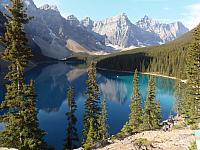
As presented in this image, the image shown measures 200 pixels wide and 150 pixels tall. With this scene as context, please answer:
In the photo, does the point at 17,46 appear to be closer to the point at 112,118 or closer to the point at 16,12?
the point at 16,12

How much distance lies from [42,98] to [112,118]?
5640 cm

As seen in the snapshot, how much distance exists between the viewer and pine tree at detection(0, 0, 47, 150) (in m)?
34.1

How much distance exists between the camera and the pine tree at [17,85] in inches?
1342

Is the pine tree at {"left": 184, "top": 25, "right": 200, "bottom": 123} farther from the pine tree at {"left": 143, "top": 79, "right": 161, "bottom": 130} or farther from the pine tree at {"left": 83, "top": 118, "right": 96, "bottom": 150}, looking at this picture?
the pine tree at {"left": 83, "top": 118, "right": 96, "bottom": 150}

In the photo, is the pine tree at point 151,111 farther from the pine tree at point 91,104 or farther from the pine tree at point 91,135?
the pine tree at point 91,135

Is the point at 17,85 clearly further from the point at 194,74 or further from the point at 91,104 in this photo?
the point at 194,74

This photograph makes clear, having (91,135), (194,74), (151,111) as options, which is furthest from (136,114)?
(194,74)

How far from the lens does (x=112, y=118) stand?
112 m

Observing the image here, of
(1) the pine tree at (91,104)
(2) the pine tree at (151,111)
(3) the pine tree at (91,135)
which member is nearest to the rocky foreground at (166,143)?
(3) the pine tree at (91,135)

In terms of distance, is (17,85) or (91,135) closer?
(17,85)

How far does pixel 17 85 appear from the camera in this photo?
35594 millimetres

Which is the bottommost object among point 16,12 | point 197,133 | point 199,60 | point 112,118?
point 112,118

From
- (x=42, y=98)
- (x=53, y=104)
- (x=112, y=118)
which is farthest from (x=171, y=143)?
(x=42, y=98)

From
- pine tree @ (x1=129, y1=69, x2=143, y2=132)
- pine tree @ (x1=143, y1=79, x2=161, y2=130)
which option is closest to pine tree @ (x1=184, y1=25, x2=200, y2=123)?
pine tree @ (x1=143, y1=79, x2=161, y2=130)
